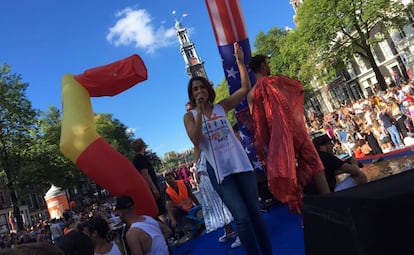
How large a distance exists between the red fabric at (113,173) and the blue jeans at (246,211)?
127 cm

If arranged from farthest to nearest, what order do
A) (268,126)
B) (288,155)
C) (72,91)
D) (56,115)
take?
1. (56,115)
2. (72,91)
3. (268,126)
4. (288,155)

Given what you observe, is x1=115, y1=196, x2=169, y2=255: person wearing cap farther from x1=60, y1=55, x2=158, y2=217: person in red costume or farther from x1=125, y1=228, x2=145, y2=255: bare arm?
x1=60, y1=55, x2=158, y2=217: person in red costume

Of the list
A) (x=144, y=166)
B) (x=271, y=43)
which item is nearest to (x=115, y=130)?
(x=271, y=43)

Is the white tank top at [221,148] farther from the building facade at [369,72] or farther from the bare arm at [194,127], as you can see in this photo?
the building facade at [369,72]

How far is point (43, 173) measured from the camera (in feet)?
92.6

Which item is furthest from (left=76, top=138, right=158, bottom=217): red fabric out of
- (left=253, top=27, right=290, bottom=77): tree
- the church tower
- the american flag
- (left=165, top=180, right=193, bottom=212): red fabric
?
the church tower

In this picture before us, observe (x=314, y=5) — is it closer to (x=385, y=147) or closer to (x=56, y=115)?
(x=385, y=147)

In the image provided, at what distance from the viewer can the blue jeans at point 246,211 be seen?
3273 mm

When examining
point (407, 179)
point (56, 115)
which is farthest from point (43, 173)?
point (407, 179)

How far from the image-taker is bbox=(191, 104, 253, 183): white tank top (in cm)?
339

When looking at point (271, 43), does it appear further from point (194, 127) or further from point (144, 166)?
point (194, 127)

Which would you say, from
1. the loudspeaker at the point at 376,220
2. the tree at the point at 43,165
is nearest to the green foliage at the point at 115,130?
the tree at the point at 43,165

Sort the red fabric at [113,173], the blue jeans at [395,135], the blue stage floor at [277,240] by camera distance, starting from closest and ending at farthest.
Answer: the blue stage floor at [277,240]
the red fabric at [113,173]
the blue jeans at [395,135]

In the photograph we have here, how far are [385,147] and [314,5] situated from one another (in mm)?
25031
